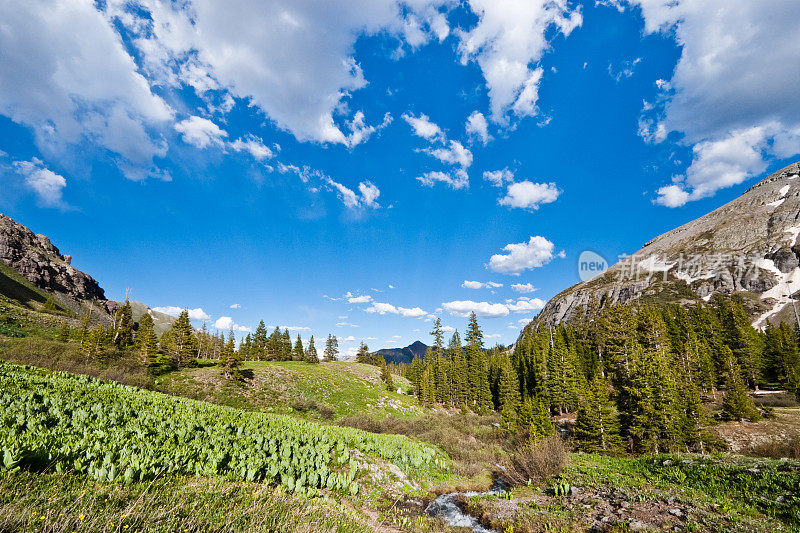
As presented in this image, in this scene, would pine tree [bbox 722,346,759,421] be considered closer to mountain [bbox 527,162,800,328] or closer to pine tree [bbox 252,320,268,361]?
mountain [bbox 527,162,800,328]

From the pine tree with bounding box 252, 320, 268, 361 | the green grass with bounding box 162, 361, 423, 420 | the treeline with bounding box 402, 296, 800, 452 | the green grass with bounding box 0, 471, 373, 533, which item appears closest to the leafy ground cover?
the green grass with bounding box 0, 471, 373, 533

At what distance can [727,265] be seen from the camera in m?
131

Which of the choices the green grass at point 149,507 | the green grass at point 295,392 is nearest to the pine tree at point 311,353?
the green grass at point 295,392

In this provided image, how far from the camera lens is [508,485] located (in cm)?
1791

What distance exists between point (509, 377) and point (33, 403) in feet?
152

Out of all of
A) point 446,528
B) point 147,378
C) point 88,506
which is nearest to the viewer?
point 88,506

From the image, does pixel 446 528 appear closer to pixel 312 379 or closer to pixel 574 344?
pixel 312 379

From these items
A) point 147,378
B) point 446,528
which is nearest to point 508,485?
point 446,528

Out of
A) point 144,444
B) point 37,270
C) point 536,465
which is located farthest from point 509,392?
point 37,270

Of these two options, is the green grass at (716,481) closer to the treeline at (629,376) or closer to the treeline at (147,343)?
the treeline at (629,376)

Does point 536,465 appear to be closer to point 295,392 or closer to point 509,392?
point 509,392

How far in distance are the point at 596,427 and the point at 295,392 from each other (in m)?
33.5

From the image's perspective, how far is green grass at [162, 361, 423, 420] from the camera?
102ft

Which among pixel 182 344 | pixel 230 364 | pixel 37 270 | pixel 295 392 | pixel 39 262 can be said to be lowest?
pixel 295 392
